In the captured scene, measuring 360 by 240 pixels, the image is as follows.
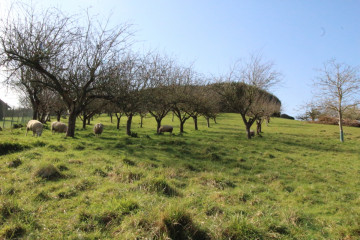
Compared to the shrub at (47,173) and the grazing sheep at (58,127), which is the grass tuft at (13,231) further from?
the grazing sheep at (58,127)

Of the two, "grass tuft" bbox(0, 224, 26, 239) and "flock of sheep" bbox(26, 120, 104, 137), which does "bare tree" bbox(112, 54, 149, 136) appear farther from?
"grass tuft" bbox(0, 224, 26, 239)

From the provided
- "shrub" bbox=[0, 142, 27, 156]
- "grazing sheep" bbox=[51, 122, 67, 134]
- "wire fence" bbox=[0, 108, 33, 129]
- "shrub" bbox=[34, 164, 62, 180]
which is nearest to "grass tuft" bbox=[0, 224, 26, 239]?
"shrub" bbox=[34, 164, 62, 180]

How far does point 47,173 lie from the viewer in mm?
6133

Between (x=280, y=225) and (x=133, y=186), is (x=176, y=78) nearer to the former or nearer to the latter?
(x=133, y=186)

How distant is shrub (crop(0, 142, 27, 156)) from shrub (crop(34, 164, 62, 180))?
4.09 m

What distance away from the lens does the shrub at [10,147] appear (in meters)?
9.06

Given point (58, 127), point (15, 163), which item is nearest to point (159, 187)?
point (15, 163)

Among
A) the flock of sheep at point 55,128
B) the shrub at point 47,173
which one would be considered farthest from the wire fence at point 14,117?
the shrub at point 47,173

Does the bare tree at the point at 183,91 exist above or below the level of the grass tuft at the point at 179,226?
above

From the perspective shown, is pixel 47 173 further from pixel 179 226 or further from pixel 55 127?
pixel 55 127

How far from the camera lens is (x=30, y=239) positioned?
10.7ft

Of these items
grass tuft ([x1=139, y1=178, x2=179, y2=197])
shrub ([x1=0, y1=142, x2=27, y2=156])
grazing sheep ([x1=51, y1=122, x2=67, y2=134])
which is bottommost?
grass tuft ([x1=139, y1=178, x2=179, y2=197])

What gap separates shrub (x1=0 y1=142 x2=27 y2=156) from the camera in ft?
29.7

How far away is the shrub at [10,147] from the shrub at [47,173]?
4.09m
